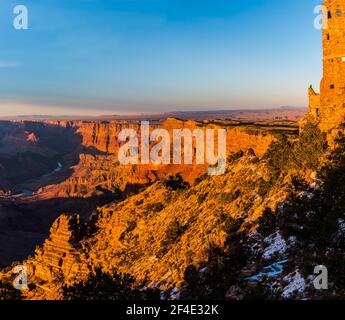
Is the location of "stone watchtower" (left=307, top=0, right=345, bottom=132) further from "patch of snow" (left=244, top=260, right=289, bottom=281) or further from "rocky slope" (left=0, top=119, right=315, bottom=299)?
"patch of snow" (left=244, top=260, right=289, bottom=281)

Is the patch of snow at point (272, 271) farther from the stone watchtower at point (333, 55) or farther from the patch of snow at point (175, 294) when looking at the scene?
the stone watchtower at point (333, 55)

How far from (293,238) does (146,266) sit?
921 centimetres

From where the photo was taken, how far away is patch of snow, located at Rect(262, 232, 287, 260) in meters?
13.7

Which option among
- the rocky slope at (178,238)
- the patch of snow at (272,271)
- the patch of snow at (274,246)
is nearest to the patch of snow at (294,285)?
the patch of snow at (272,271)

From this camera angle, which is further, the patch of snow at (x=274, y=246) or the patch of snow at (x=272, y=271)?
the patch of snow at (x=274, y=246)

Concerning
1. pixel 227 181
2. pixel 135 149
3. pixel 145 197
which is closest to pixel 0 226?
pixel 135 149

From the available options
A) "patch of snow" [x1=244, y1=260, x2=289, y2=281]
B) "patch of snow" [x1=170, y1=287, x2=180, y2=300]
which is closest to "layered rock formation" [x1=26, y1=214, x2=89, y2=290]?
"patch of snow" [x1=170, y1=287, x2=180, y2=300]

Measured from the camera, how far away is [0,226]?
8488 centimetres

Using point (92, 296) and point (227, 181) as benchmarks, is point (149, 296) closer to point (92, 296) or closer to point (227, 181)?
point (92, 296)

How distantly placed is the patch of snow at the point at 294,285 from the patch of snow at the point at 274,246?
1624 millimetres

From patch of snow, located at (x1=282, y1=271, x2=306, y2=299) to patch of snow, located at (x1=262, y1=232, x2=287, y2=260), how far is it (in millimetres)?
1624

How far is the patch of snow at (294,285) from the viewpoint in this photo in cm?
1130

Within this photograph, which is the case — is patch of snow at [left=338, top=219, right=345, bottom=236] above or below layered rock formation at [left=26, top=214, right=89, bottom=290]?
above

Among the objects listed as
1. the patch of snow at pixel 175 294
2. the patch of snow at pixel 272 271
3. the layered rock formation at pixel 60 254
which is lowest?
the layered rock formation at pixel 60 254
